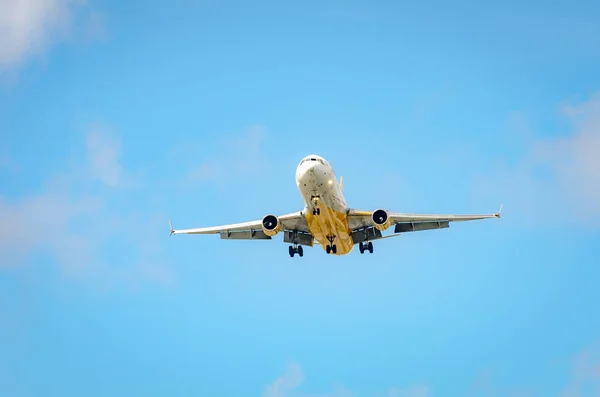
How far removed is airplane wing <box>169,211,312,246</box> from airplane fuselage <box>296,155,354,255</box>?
1929 mm

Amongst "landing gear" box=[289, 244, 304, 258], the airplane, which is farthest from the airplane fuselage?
"landing gear" box=[289, 244, 304, 258]

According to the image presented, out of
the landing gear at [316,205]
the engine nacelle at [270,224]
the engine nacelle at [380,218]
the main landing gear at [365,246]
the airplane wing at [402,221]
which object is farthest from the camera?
the main landing gear at [365,246]

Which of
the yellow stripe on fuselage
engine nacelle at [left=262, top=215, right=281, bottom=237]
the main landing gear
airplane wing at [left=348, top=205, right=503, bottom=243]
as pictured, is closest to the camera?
the yellow stripe on fuselage

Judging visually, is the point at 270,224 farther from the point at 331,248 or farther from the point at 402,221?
the point at 402,221

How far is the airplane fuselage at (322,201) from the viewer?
65.7 meters

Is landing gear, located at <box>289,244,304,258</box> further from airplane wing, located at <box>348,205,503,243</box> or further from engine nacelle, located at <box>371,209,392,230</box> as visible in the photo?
engine nacelle, located at <box>371,209,392,230</box>

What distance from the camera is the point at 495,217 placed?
2751 inches

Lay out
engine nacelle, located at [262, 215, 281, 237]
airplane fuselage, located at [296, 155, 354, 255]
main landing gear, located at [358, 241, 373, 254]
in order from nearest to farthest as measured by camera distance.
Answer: airplane fuselage, located at [296, 155, 354, 255] < engine nacelle, located at [262, 215, 281, 237] < main landing gear, located at [358, 241, 373, 254]

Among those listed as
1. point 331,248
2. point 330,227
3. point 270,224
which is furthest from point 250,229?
point 330,227

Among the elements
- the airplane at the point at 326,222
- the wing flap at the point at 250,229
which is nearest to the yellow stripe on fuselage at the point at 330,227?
the airplane at the point at 326,222

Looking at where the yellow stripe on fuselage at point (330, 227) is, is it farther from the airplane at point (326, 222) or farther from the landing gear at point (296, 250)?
the landing gear at point (296, 250)

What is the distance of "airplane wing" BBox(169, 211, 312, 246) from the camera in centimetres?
7150

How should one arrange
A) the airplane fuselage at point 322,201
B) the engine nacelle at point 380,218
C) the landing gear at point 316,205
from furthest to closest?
the engine nacelle at point 380,218 < the landing gear at point 316,205 < the airplane fuselage at point 322,201

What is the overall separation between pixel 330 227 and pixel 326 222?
0.91 meters
